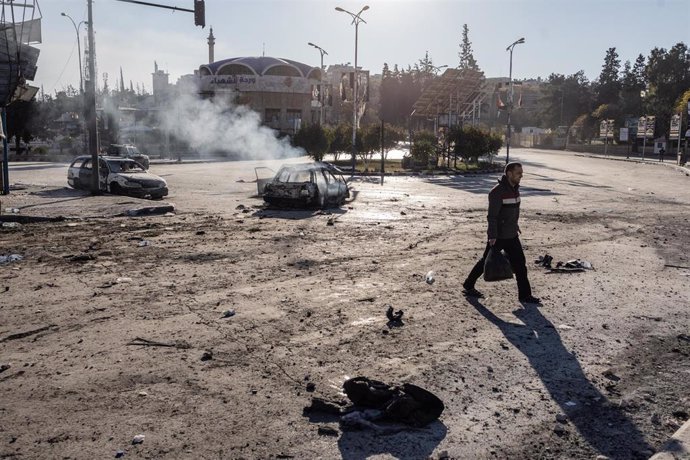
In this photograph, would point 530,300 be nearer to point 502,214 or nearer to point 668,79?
point 502,214

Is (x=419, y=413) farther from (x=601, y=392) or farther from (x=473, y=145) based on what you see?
(x=473, y=145)

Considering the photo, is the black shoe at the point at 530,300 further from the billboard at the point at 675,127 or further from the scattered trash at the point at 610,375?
the billboard at the point at 675,127

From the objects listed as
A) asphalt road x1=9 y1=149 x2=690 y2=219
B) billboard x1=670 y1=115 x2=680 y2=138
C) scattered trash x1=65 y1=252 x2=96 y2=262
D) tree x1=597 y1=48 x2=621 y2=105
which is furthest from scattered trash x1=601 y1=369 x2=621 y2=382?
tree x1=597 y1=48 x2=621 y2=105

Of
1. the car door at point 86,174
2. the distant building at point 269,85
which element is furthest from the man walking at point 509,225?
the distant building at point 269,85

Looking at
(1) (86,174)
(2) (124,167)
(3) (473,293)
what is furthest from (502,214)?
(1) (86,174)

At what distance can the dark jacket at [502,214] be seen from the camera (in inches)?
303

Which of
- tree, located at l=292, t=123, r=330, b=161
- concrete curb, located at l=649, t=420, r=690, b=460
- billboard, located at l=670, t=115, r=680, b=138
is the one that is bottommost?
concrete curb, located at l=649, t=420, r=690, b=460

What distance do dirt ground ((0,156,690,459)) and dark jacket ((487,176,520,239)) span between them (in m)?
0.90

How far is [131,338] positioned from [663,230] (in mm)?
12790

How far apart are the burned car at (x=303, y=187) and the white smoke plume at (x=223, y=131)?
121ft


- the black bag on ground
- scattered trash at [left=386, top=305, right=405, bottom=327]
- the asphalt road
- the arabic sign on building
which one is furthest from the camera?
the arabic sign on building

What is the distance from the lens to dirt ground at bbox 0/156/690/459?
422cm

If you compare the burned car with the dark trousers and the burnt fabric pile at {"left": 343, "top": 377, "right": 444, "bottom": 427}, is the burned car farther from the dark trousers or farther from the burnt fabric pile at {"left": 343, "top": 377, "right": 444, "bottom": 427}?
the burnt fabric pile at {"left": 343, "top": 377, "right": 444, "bottom": 427}

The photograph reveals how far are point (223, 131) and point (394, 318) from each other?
192 feet
